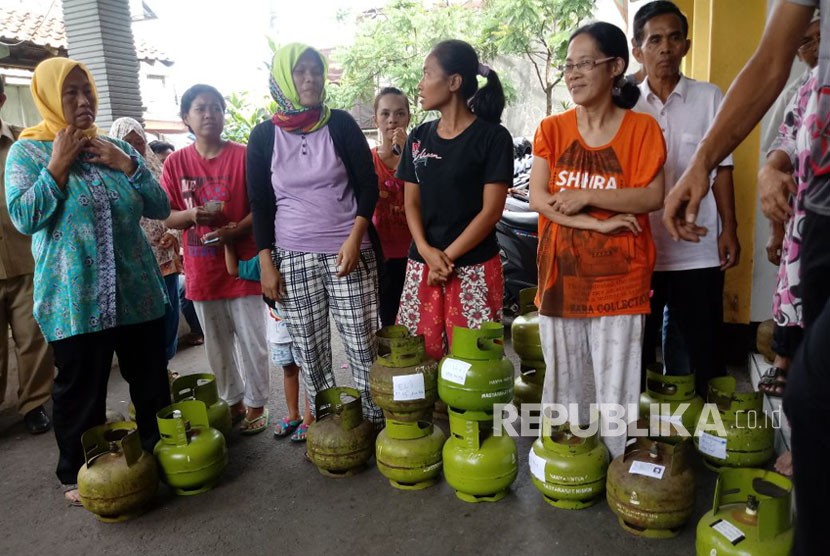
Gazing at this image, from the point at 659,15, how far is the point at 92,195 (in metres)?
2.62

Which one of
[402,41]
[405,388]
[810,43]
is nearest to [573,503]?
[405,388]

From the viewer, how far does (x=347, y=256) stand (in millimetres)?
2779

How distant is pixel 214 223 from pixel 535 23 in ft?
33.9

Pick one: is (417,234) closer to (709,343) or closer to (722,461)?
(709,343)

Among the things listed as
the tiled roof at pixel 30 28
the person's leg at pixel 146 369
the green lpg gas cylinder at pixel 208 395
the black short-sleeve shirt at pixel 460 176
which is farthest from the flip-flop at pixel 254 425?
the tiled roof at pixel 30 28

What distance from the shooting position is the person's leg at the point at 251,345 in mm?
3295

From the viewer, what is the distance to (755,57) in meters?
1.23

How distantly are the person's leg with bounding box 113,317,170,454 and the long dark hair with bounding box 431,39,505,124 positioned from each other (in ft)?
5.98

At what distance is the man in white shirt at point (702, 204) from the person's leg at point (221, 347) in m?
2.17

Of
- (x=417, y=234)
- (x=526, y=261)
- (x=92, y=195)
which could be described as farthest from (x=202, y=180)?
(x=526, y=261)

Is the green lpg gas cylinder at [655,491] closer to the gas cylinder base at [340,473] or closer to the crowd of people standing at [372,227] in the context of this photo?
the crowd of people standing at [372,227]

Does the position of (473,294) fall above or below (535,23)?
below

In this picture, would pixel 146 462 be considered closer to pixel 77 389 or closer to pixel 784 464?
pixel 77 389

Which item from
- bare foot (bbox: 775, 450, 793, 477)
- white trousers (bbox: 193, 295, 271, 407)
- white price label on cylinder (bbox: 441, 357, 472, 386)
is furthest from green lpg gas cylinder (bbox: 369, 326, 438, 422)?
bare foot (bbox: 775, 450, 793, 477)
